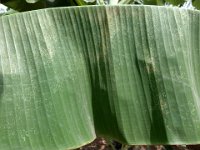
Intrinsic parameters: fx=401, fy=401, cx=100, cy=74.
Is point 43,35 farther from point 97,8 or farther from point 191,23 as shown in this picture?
point 191,23

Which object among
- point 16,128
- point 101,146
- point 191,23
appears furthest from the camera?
point 101,146

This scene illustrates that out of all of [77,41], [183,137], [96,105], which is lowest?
[183,137]

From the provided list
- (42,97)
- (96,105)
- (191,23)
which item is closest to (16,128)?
(42,97)

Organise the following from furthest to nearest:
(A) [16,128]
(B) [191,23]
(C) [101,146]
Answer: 1. (C) [101,146]
2. (B) [191,23]
3. (A) [16,128]

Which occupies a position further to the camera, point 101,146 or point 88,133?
point 101,146

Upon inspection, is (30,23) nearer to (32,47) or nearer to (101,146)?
(32,47)

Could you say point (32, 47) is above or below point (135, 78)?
above

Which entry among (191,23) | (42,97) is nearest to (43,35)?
(42,97)
